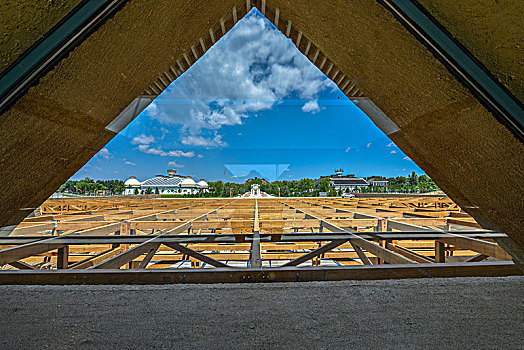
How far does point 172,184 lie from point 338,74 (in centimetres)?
227

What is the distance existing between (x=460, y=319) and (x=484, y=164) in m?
0.63

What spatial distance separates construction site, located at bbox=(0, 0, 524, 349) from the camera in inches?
23.7

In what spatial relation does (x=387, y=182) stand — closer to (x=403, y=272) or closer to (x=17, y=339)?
(x=403, y=272)

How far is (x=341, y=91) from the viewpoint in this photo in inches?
57.3

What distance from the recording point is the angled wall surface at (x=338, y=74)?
63 cm

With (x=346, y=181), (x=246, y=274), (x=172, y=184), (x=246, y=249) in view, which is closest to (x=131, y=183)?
(x=172, y=184)

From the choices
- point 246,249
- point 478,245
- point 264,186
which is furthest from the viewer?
point 264,186

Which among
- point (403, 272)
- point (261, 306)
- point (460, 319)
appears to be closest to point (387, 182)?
point (403, 272)

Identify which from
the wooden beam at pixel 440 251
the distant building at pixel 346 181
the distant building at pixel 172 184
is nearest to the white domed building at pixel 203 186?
the distant building at pixel 172 184

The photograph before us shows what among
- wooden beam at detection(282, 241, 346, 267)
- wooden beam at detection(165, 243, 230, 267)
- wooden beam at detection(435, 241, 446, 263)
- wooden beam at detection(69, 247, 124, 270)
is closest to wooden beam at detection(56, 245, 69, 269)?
wooden beam at detection(69, 247, 124, 270)

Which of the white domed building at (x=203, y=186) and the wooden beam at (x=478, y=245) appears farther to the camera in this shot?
the white domed building at (x=203, y=186)

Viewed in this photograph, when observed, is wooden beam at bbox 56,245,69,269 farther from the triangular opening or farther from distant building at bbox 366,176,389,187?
distant building at bbox 366,176,389,187

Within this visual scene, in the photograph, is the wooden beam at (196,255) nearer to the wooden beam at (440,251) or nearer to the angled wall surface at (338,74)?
the angled wall surface at (338,74)

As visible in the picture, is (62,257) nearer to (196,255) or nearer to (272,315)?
(196,255)
